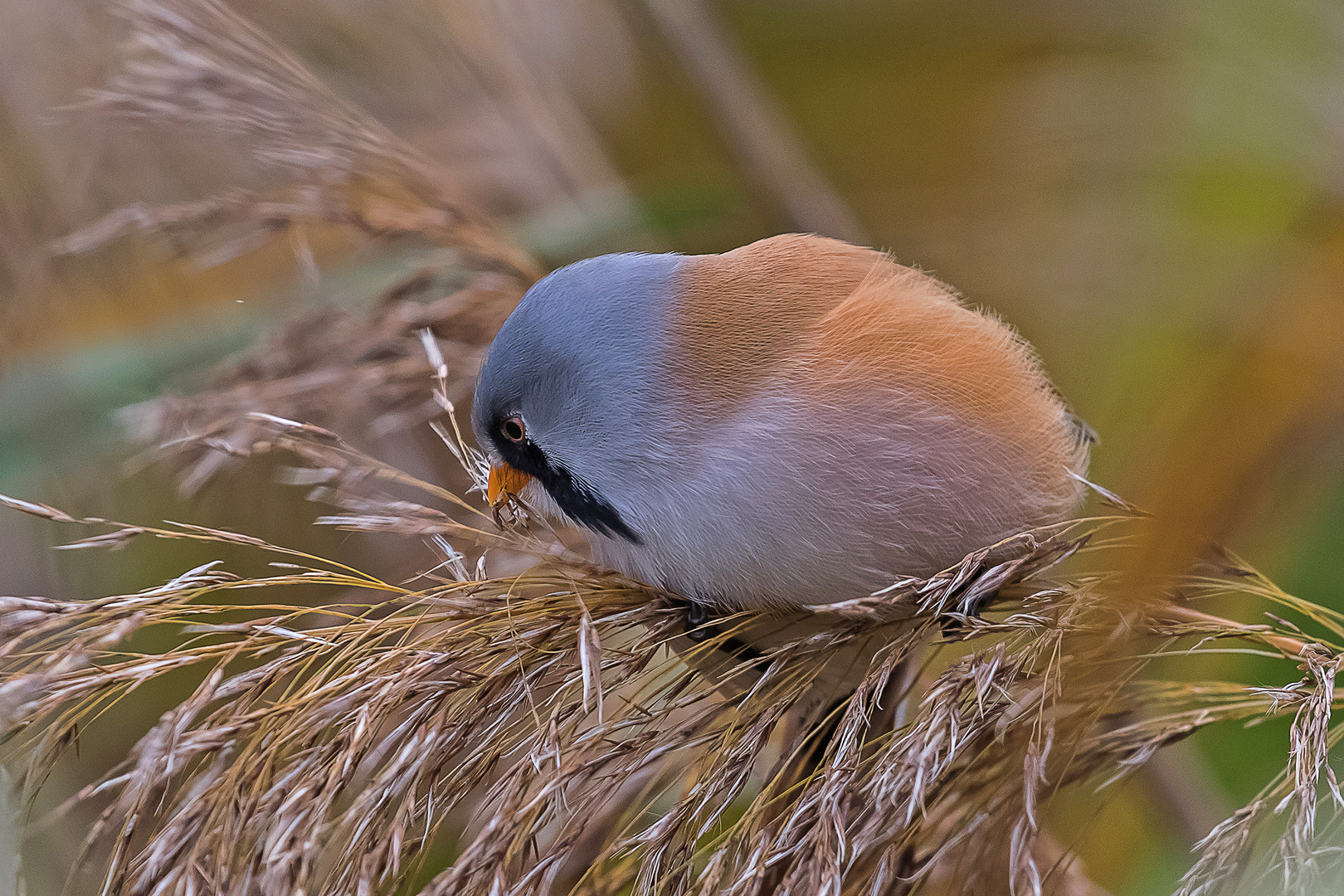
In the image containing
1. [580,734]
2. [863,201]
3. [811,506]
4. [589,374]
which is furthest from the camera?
[863,201]

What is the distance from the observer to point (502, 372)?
1.13 meters

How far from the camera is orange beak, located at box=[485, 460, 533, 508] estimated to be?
1204mm

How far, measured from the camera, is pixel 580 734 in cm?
91

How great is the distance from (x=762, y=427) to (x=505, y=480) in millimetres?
360

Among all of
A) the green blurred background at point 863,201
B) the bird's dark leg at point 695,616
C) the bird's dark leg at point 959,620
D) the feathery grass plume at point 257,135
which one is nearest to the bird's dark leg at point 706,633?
the bird's dark leg at point 695,616

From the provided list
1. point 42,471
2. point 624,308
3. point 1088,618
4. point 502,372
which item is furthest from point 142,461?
point 1088,618

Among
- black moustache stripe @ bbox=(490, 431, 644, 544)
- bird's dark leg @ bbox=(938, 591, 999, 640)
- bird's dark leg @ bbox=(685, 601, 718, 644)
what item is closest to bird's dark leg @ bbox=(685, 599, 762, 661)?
bird's dark leg @ bbox=(685, 601, 718, 644)

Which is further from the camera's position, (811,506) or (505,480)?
(505,480)

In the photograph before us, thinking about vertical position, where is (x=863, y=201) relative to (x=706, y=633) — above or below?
above

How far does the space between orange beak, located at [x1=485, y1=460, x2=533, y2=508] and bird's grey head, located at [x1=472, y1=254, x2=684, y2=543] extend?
6 cm

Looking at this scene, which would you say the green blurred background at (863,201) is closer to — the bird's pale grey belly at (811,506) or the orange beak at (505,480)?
the bird's pale grey belly at (811,506)

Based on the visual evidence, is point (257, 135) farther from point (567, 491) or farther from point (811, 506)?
point (811, 506)

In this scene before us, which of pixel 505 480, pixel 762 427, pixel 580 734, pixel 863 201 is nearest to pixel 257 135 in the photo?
pixel 505 480

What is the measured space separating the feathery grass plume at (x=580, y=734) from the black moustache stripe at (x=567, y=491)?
12 centimetres
